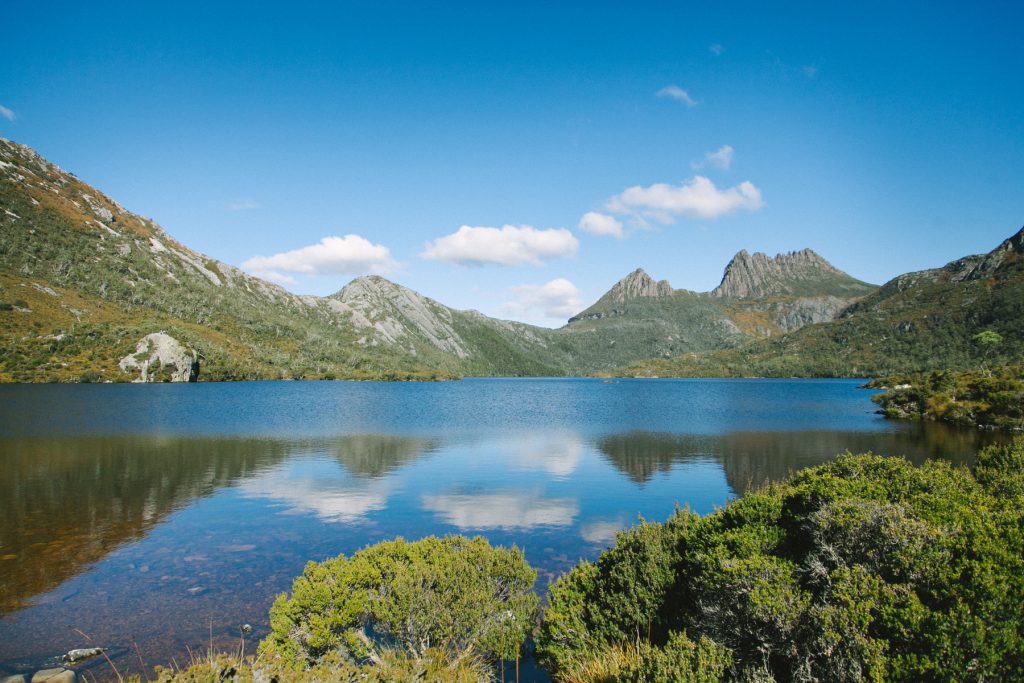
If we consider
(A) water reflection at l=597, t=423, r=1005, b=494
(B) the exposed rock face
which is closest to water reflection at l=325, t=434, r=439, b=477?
(A) water reflection at l=597, t=423, r=1005, b=494

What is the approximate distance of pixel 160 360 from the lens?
140m

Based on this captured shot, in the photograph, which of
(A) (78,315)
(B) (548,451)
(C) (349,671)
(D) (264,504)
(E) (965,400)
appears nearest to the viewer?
(C) (349,671)

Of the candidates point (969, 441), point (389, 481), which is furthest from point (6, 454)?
point (969, 441)

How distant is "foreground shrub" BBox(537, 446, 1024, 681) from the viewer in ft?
21.6

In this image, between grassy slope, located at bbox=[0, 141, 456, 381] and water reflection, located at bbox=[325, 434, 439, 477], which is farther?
grassy slope, located at bbox=[0, 141, 456, 381]

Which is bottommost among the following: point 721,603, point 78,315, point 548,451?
point 548,451

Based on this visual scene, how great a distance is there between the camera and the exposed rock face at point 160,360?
449 ft

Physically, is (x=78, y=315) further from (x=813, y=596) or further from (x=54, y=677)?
(x=813, y=596)

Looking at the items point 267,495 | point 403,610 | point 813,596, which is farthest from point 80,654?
point 267,495

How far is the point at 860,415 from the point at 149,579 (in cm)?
8872

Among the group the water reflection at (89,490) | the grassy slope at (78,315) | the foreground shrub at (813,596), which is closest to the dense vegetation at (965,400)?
the foreground shrub at (813,596)

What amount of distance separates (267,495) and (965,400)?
8538 cm

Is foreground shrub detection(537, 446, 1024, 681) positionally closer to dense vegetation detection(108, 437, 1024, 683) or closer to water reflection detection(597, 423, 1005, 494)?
dense vegetation detection(108, 437, 1024, 683)

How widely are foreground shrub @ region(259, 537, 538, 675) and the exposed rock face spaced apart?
154m
